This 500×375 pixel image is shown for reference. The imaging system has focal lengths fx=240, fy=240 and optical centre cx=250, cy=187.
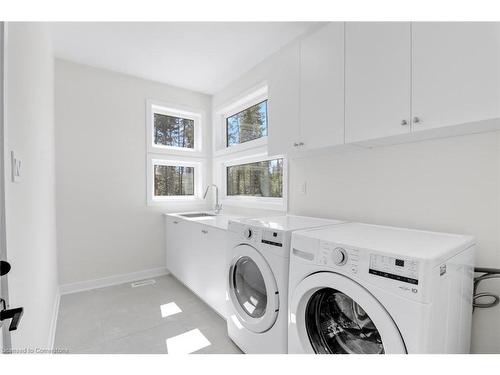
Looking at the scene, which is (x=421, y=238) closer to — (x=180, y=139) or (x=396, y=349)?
(x=396, y=349)

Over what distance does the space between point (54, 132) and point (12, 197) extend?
2101 millimetres

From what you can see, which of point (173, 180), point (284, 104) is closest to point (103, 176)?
point (173, 180)

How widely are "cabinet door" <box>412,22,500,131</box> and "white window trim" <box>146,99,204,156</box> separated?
2.83m

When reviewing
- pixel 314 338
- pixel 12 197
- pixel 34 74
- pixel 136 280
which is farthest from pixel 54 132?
pixel 314 338

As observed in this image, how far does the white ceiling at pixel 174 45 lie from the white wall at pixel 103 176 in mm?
254

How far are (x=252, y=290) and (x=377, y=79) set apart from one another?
152 centimetres

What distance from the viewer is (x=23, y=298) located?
100 cm

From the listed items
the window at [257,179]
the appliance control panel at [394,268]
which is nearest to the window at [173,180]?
the window at [257,179]

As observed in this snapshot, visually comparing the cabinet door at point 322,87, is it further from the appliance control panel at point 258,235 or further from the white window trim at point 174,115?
the white window trim at point 174,115

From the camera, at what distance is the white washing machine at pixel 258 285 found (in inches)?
54.2

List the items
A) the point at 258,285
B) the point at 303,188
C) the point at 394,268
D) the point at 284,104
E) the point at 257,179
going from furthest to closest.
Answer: the point at 257,179, the point at 303,188, the point at 284,104, the point at 258,285, the point at 394,268

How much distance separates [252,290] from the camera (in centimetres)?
166

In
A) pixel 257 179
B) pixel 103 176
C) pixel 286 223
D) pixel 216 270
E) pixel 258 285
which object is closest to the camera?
pixel 258 285

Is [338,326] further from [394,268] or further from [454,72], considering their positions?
[454,72]
